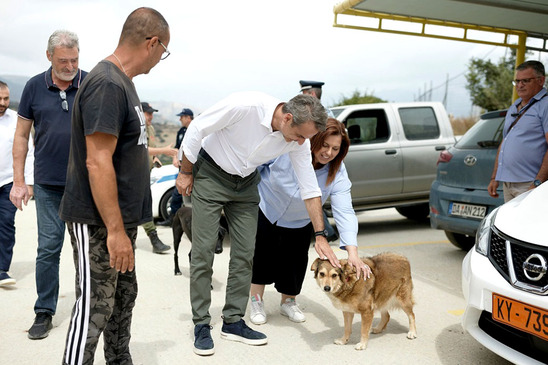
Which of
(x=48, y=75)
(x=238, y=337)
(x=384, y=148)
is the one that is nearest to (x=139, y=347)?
(x=238, y=337)

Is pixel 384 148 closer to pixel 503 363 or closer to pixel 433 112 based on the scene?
pixel 433 112

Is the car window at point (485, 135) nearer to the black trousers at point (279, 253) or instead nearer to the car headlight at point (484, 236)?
the car headlight at point (484, 236)

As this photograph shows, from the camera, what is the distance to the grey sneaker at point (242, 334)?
136 inches

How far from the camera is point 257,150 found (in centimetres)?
317

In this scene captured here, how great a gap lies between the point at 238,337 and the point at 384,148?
15.6ft

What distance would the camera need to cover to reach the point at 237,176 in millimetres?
3375

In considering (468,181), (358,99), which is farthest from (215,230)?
(358,99)

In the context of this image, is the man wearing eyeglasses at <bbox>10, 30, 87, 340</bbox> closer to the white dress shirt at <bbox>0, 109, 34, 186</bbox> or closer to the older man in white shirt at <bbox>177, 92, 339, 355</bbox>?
the older man in white shirt at <bbox>177, 92, 339, 355</bbox>

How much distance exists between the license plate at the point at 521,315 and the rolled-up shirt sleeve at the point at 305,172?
4.37 ft

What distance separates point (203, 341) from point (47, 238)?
1.40m

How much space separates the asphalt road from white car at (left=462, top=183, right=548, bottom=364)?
56 cm

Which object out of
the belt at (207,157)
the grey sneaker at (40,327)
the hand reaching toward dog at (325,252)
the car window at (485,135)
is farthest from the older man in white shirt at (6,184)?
the car window at (485,135)

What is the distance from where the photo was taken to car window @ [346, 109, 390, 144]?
7.45 metres

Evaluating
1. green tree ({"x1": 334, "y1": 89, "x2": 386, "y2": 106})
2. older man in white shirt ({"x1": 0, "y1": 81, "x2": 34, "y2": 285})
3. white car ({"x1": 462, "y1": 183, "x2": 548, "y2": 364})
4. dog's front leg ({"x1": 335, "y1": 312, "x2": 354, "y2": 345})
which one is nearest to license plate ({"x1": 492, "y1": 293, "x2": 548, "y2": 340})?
white car ({"x1": 462, "y1": 183, "x2": 548, "y2": 364})
